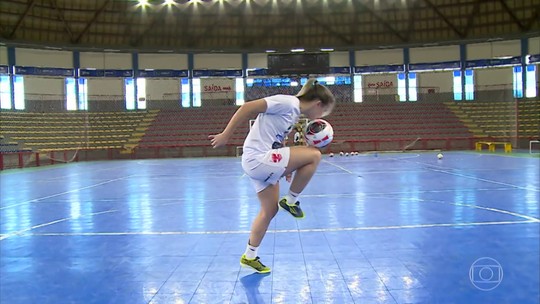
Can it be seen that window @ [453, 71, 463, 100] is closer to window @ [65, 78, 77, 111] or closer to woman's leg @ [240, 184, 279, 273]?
window @ [65, 78, 77, 111]

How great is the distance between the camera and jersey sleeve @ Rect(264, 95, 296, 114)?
4414 millimetres

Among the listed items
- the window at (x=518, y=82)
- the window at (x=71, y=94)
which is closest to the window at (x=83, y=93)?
the window at (x=71, y=94)

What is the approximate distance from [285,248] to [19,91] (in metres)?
37.4

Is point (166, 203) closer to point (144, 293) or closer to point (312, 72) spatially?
point (144, 293)

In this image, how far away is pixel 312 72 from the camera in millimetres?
40812

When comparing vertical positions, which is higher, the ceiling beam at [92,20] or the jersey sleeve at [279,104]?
the ceiling beam at [92,20]

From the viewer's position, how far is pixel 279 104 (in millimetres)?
4430

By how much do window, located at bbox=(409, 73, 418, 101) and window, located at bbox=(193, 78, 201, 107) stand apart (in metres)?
20.8

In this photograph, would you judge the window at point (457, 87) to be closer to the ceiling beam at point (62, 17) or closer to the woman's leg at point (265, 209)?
the ceiling beam at point (62, 17)

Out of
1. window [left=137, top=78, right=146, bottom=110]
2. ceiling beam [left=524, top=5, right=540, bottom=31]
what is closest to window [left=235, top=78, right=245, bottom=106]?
window [left=137, top=78, right=146, bottom=110]

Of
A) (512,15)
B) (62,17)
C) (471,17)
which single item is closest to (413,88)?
(471,17)

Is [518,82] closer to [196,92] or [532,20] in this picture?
[532,20]

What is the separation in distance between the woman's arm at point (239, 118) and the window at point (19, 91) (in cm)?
3762

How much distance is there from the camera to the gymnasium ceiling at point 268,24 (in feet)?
123
